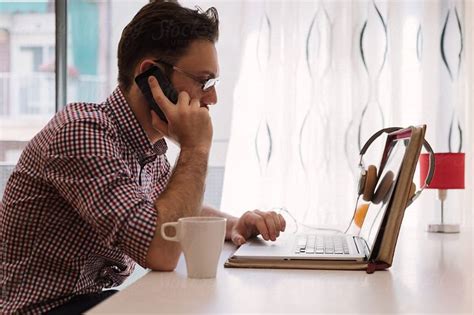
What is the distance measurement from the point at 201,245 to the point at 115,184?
0.68 ft

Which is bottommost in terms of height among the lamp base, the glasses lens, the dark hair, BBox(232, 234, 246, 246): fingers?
the lamp base

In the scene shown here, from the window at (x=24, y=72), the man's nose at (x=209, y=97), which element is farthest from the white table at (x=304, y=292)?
the window at (x=24, y=72)

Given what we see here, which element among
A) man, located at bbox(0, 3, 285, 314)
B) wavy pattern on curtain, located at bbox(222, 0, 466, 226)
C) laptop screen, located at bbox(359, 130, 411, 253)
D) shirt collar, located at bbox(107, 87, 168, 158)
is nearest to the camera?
man, located at bbox(0, 3, 285, 314)

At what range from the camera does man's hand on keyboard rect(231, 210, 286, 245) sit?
4.36 ft

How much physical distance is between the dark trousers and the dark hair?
17.7 inches

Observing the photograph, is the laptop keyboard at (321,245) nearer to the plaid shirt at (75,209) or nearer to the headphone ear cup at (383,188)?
the headphone ear cup at (383,188)

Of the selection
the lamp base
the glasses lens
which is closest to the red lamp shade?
the lamp base

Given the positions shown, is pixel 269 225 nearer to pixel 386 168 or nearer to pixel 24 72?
pixel 386 168

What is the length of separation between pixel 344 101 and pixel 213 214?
1.20 meters

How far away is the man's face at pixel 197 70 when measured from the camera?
1354 mm

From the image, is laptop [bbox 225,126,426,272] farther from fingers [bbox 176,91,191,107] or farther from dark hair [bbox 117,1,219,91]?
dark hair [bbox 117,1,219,91]

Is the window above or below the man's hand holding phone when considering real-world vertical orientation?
above

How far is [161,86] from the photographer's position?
131 cm

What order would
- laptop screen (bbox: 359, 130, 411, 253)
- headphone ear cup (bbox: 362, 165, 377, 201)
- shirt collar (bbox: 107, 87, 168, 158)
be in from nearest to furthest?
laptop screen (bbox: 359, 130, 411, 253), shirt collar (bbox: 107, 87, 168, 158), headphone ear cup (bbox: 362, 165, 377, 201)
